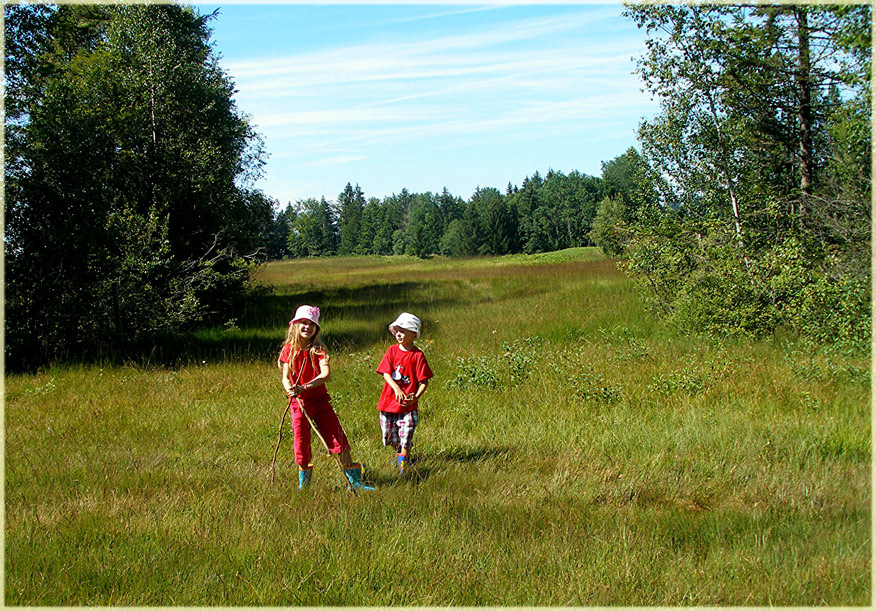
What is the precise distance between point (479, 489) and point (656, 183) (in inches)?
409

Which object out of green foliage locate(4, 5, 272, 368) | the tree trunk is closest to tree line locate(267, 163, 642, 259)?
green foliage locate(4, 5, 272, 368)

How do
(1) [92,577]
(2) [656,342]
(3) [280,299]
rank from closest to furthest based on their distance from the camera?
1. (1) [92,577]
2. (2) [656,342]
3. (3) [280,299]

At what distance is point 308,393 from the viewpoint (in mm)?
5555

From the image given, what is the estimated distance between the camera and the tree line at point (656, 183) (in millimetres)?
11391

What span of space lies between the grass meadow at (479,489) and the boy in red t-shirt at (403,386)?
294mm

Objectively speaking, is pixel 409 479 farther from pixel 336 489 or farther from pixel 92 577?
pixel 92 577

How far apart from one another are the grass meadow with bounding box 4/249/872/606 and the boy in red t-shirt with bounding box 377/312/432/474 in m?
0.29

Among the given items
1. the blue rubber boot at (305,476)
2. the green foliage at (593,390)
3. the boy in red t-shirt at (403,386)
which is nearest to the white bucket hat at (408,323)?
the boy in red t-shirt at (403,386)

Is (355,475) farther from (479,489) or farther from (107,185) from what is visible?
(107,185)

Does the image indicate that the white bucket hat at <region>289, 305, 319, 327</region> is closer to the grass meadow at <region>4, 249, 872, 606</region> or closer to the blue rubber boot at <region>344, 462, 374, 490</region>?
the blue rubber boot at <region>344, 462, 374, 490</region>

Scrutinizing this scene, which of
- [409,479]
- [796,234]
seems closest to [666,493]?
[409,479]

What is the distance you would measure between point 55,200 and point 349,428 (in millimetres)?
8628

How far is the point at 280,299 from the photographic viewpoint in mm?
24766

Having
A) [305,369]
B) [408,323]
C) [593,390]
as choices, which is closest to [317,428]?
[305,369]
